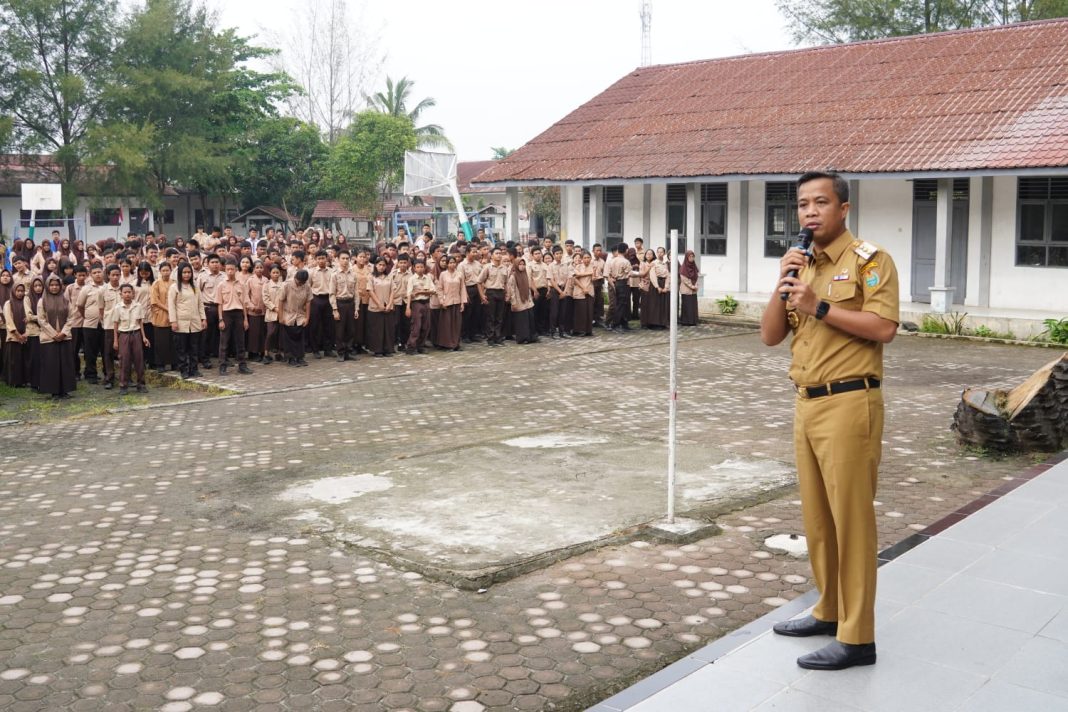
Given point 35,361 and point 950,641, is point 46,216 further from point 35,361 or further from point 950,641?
point 950,641

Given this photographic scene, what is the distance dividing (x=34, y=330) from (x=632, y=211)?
49.9 feet

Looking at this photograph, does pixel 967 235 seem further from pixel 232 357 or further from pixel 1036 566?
pixel 1036 566

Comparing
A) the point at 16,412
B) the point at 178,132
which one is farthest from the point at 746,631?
the point at 178,132

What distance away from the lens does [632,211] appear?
25109mm

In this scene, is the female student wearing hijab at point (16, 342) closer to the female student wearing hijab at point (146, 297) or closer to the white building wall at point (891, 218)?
the female student wearing hijab at point (146, 297)

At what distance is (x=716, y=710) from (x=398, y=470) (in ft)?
15.5

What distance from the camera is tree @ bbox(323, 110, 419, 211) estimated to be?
4350cm

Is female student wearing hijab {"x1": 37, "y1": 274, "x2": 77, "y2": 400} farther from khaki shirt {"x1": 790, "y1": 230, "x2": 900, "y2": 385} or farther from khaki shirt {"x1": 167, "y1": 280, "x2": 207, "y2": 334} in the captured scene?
khaki shirt {"x1": 790, "y1": 230, "x2": 900, "y2": 385}

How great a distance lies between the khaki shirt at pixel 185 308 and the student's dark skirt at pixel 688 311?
9429 millimetres

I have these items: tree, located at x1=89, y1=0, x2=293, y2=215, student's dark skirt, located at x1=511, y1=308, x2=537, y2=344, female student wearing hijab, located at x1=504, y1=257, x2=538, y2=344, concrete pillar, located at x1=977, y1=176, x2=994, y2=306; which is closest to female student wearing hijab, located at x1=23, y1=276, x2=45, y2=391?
female student wearing hijab, located at x1=504, y1=257, x2=538, y2=344

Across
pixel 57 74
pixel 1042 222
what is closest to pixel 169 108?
pixel 57 74

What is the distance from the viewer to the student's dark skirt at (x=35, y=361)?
13.1 metres


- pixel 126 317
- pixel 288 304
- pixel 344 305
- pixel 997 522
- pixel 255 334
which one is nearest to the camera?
pixel 997 522

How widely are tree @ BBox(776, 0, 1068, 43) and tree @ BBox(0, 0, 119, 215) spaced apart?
25.5m
